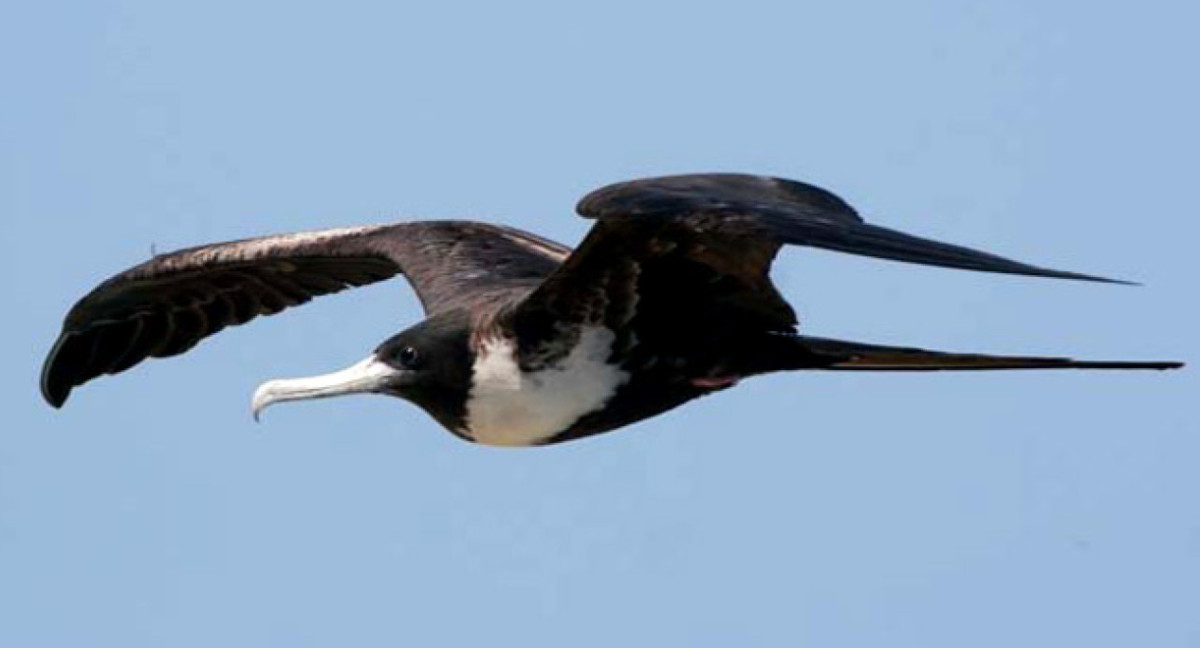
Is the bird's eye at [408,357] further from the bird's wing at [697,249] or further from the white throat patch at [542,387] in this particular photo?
the bird's wing at [697,249]

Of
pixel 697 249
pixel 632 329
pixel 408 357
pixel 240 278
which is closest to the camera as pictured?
pixel 697 249

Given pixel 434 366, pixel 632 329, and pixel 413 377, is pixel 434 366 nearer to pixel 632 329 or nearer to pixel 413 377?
pixel 413 377

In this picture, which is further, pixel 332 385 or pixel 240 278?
pixel 240 278

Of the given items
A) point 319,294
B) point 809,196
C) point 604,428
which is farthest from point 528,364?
point 319,294

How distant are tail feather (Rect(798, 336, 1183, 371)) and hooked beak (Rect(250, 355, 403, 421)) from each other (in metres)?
1.02

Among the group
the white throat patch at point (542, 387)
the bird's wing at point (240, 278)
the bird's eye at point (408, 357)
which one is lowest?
the white throat patch at point (542, 387)

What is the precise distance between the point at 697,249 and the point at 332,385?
102cm

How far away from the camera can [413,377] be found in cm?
776

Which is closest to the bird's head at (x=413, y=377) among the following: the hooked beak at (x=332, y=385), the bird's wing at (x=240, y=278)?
the hooked beak at (x=332, y=385)

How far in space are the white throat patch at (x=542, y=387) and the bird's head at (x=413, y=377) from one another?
53mm

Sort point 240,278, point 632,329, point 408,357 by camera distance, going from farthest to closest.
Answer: point 240,278
point 408,357
point 632,329

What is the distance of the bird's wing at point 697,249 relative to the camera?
6.76 metres

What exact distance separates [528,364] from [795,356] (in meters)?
0.66

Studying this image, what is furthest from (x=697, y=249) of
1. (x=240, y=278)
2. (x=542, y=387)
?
(x=240, y=278)
